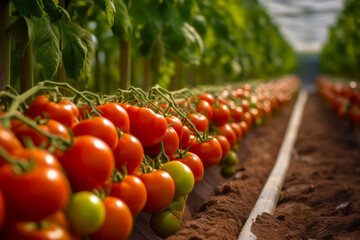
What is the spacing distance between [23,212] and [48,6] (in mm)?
1106

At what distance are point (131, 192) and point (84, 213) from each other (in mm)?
268

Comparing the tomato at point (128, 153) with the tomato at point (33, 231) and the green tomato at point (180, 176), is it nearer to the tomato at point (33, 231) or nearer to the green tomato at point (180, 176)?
the green tomato at point (180, 176)

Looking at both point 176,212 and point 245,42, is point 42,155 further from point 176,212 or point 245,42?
point 245,42

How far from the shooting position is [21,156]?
3.35 ft

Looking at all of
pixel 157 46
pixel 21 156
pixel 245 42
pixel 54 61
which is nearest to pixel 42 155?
pixel 21 156

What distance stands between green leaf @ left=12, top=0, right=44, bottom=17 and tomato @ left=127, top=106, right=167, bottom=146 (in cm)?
57

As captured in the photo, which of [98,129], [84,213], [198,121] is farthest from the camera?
[198,121]

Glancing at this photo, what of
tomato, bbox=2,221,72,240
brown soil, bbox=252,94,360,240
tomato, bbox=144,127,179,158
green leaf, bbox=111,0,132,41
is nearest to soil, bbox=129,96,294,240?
brown soil, bbox=252,94,360,240

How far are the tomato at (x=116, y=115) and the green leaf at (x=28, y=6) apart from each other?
51 centimetres

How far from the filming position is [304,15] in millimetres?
22703

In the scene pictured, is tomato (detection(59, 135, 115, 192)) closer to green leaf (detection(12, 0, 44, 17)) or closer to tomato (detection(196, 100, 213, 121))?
green leaf (detection(12, 0, 44, 17))

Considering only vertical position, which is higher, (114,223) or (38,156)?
(38,156)

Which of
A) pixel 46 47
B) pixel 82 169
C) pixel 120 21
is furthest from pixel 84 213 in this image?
pixel 120 21

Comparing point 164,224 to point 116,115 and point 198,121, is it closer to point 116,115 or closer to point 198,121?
point 116,115
